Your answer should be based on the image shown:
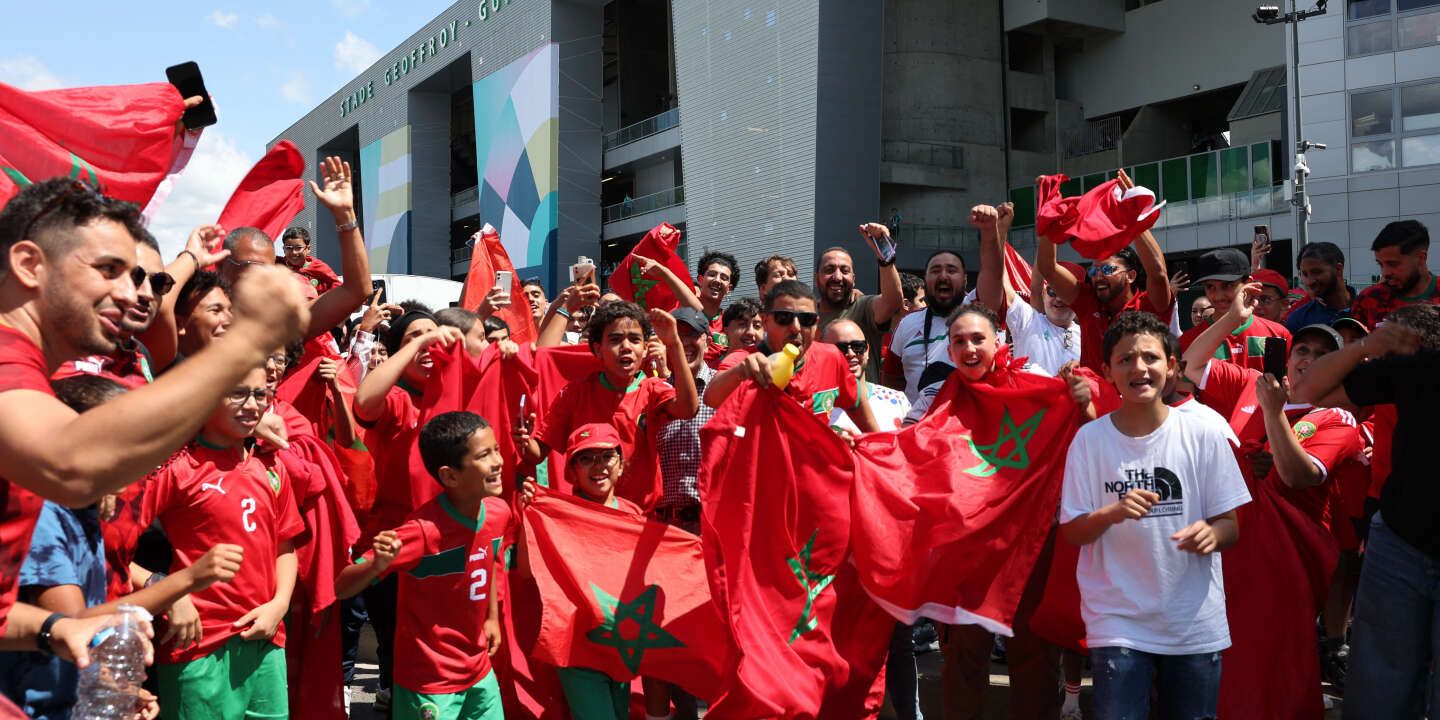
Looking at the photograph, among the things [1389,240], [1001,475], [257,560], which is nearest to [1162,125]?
[1389,240]

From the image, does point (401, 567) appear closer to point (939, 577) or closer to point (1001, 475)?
point (939, 577)

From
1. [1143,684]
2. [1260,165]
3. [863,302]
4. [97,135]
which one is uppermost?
[1260,165]

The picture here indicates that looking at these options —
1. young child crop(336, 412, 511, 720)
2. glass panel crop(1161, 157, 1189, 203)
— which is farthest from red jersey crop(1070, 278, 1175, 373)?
glass panel crop(1161, 157, 1189, 203)

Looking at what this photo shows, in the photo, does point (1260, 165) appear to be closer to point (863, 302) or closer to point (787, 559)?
point (863, 302)

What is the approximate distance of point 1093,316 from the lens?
635 cm

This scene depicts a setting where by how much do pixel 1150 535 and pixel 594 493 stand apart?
2316 millimetres

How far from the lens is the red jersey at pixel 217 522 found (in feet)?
13.0

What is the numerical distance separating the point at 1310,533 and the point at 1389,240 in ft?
7.56

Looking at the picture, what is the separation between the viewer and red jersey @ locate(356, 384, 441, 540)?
543 centimetres

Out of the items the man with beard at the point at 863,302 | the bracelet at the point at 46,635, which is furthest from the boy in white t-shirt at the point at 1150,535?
the bracelet at the point at 46,635

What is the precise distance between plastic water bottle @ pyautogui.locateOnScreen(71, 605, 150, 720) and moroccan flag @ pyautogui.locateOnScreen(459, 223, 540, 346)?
5104mm

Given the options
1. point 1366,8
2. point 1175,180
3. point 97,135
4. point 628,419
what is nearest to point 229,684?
point 628,419

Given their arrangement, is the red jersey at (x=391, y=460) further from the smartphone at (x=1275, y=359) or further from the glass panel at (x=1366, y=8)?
the glass panel at (x=1366, y=8)

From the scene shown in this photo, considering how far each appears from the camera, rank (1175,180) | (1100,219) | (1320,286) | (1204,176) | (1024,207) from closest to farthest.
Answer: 1. (1100,219)
2. (1320,286)
3. (1204,176)
4. (1175,180)
5. (1024,207)
